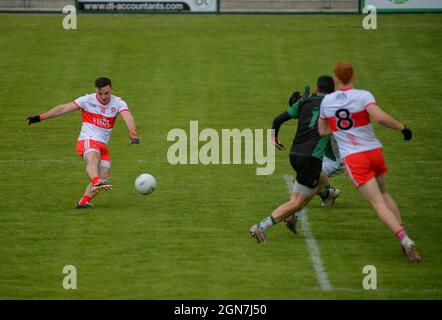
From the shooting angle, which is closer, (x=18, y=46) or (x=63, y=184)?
(x=63, y=184)

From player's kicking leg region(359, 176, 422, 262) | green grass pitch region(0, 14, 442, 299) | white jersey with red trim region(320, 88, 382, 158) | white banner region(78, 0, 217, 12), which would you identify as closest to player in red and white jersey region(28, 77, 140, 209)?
green grass pitch region(0, 14, 442, 299)

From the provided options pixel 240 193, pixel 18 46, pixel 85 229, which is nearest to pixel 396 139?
pixel 240 193

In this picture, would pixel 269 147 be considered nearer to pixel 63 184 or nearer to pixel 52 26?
pixel 63 184

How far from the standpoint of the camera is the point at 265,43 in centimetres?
3027

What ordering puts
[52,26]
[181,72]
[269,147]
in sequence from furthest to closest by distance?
[52,26], [181,72], [269,147]

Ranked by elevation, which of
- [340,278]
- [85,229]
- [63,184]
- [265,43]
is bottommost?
[340,278]

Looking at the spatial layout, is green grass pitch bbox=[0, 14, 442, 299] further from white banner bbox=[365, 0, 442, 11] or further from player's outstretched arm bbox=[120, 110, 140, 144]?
player's outstretched arm bbox=[120, 110, 140, 144]

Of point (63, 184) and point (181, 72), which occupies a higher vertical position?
point (181, 72)

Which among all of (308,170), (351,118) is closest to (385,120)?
(351,118)

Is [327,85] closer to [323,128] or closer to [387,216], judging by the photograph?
[323,128]

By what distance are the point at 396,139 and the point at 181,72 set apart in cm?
787

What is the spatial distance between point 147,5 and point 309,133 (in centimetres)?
1876

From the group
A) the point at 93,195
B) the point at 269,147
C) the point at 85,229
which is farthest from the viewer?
the point at 269,147

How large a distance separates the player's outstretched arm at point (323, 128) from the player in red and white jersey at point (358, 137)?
75mm
